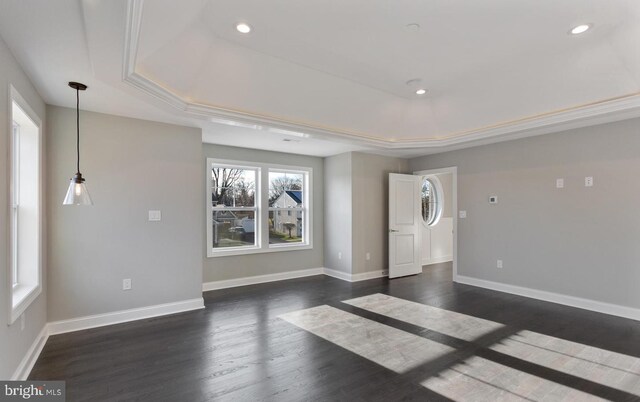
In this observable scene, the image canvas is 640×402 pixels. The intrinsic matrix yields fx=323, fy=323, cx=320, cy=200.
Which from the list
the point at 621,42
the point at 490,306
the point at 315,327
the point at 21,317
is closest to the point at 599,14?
the point at 621,42

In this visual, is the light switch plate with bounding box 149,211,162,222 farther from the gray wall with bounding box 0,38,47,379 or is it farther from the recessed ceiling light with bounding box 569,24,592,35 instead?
the recessed ceiling light with bounding box 569,24,592,35

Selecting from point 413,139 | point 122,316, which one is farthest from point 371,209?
point 122,316

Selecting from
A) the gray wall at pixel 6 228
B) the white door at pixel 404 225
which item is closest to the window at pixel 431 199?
the white door at pixel 404 225

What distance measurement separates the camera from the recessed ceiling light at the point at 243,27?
2717mm

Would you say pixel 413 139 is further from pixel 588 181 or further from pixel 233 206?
pixel 233 206

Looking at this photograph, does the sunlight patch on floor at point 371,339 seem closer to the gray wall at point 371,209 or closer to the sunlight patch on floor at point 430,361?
the sunlight patch on floor at point 430,361

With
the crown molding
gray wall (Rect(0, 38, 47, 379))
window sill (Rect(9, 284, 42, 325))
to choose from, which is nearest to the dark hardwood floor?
gray wall (Rect(0, 38, 47, 379))

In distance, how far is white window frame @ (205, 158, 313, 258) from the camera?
17.3 ft

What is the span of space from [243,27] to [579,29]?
113 inches

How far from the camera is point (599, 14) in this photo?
2555 millimetres

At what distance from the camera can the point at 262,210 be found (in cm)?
579

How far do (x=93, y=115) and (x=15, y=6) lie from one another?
208cm

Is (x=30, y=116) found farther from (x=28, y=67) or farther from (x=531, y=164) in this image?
(x=531, y=164)

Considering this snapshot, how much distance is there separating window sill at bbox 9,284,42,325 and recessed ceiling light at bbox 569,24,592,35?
16.0 ft
